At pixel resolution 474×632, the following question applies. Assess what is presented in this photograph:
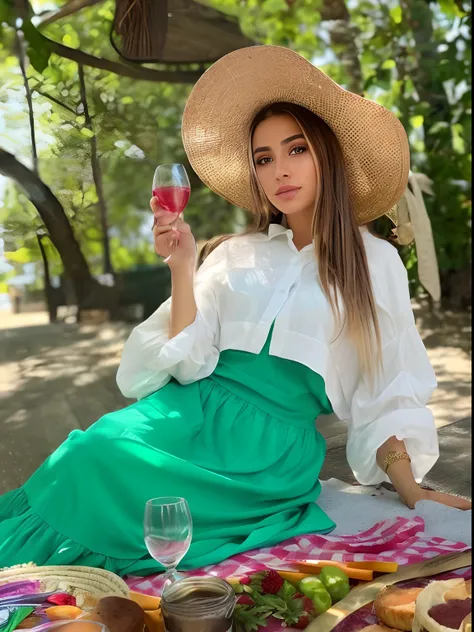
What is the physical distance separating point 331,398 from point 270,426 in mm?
219

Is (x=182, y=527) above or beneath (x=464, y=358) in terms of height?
above

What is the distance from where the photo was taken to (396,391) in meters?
2.50

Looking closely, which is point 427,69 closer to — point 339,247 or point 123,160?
point 123,160

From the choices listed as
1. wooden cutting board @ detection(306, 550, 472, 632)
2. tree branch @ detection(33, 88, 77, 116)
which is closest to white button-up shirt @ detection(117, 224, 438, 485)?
wooden cutting board @ detection(306, 550, 472, 632)

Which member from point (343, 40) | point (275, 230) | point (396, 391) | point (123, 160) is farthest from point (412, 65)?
point (396, 391)

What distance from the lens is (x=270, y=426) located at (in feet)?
8.17

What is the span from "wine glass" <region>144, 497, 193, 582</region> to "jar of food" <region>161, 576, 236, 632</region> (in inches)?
3.1

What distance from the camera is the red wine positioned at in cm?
219


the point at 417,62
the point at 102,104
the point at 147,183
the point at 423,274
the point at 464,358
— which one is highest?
the point at 417,62

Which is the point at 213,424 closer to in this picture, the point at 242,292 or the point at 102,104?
the point at 242,292

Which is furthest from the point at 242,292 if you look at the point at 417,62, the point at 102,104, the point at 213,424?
the point at 417,62

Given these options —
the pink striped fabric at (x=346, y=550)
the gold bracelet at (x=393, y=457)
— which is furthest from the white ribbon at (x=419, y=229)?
the pink striped fabric at (x=346, y=550)

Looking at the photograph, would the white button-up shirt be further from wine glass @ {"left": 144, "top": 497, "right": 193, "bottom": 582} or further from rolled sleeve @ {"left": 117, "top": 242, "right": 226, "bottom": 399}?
wine glass @ {"left": 144, "top": 497, "right": 193, "bottom": 582}

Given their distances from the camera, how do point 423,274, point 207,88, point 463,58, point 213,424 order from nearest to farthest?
point 213,424 < point 207,88 < point 423,274 < point 463,58
